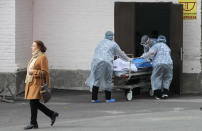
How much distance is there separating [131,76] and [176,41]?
1.91 metres

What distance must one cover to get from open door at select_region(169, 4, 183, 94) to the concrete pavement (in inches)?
23.1

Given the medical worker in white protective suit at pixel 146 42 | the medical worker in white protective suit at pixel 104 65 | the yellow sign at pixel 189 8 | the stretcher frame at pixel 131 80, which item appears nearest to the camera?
the medical worker in white protective suit at pixel 104 65

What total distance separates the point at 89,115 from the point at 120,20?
4.29 meters

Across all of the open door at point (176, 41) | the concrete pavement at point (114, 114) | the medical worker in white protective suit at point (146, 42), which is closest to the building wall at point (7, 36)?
the concrete pavement at point (114, 114)

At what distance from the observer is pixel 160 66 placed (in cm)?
1513

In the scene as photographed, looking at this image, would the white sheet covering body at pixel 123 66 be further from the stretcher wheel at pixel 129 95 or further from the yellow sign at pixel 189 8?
the yellow sign at pixel 189 8

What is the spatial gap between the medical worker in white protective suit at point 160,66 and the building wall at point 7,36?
11.3 ft

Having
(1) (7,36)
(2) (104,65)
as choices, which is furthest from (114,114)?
(1) (7,36)

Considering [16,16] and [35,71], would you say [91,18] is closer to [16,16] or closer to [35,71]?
[16,16]

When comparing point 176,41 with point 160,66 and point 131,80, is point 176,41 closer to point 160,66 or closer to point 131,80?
point 160,66

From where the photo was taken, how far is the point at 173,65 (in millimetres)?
16109

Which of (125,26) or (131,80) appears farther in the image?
(125,26)

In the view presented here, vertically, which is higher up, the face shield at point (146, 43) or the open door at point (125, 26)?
the open door at point (125, 26)

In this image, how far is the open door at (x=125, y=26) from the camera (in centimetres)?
1622
